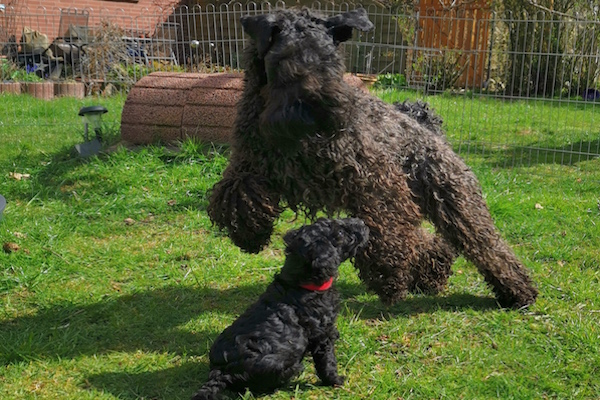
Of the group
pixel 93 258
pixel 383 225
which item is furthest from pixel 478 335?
pixel 93 258

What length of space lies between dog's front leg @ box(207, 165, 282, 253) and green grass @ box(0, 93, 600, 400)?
731 millimetres

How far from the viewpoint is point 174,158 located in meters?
6.98

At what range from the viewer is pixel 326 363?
3062 millimetres

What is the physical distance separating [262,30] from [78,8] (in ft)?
46.6

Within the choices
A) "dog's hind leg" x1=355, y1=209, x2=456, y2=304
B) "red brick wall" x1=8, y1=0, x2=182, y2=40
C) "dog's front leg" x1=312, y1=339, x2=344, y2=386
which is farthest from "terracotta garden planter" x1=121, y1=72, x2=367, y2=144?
"red brick wall" x1=8, y1=0, x2=182, y2=40

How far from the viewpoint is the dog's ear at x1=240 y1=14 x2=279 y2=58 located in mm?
3090

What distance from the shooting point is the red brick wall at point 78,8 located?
561 inches

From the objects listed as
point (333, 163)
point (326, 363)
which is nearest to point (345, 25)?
point (333, 163)

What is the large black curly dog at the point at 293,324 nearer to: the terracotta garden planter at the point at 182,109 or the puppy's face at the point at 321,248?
the puppy's face at the point at 321,248

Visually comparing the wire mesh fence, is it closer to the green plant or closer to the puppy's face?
the green plant

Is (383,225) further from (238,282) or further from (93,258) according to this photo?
(93,258)

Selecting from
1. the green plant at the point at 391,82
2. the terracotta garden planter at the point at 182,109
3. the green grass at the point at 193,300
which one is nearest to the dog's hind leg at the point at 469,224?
the green grass at the point at 193,300

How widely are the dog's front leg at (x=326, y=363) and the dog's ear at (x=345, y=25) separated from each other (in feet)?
5.15

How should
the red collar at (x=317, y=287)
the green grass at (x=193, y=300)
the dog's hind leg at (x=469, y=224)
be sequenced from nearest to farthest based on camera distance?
the red collar at (x=317, y=287), the green grass at (x=193, y=300), the dog's hind leg at (x=469, y=224)
